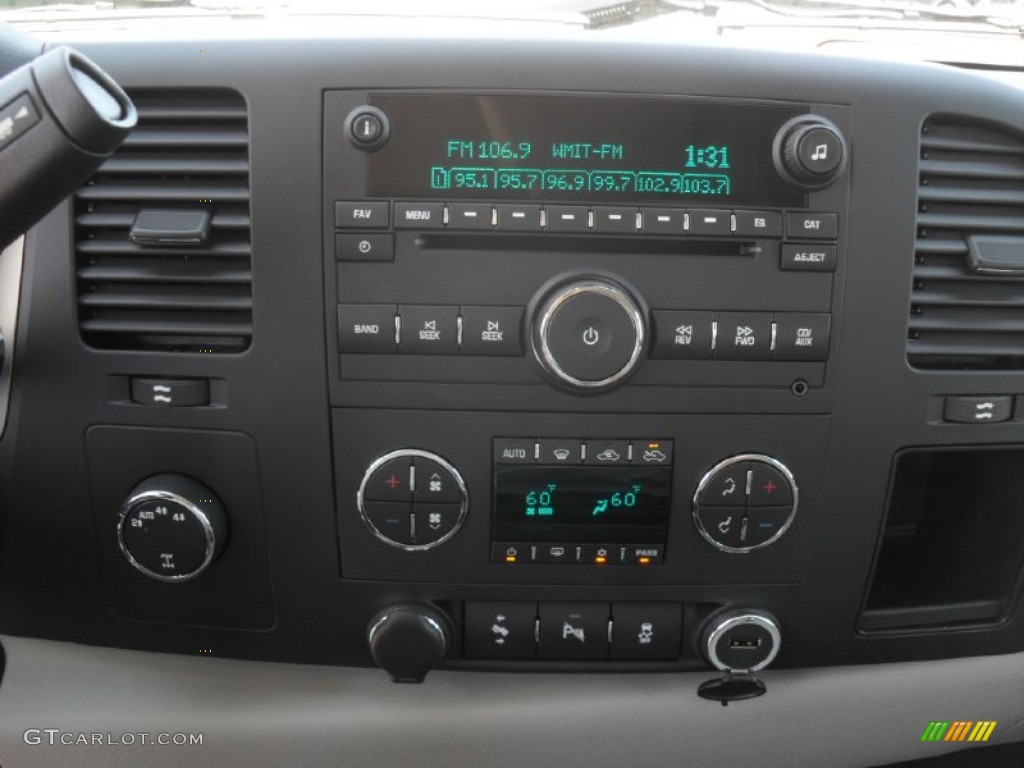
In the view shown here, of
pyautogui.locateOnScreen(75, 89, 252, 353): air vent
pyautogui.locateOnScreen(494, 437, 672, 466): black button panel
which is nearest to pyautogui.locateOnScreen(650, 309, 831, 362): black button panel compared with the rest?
pyautogui.locateOnScreen(494, 437, 672, 466): black button panel

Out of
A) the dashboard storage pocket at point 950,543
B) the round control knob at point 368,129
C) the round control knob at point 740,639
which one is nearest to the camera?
the round control knob at point 368,129

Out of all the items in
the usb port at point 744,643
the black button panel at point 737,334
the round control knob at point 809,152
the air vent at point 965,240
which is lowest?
the usb port at point 744,643

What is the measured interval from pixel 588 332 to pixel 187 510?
1.81 ft

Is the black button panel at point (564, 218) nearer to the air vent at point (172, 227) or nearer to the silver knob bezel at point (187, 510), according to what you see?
the air vent at point (172, 227)

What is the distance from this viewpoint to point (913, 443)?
1156 mm

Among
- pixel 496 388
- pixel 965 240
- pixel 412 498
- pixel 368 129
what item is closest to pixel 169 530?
pixel 412 498

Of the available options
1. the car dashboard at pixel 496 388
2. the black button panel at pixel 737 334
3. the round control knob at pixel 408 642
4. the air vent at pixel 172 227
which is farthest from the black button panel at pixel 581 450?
the air vent at pixel 172 227

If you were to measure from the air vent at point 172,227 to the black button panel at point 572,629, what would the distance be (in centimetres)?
49

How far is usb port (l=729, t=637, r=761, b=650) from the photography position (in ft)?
3.81

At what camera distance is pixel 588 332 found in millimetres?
1039

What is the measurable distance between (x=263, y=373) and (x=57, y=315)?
0.90ft

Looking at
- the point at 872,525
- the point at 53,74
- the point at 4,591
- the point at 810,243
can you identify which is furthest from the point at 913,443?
the point at 4,591

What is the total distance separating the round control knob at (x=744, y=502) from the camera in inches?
43.9

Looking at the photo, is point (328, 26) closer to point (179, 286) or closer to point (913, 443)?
point (179, 286)
